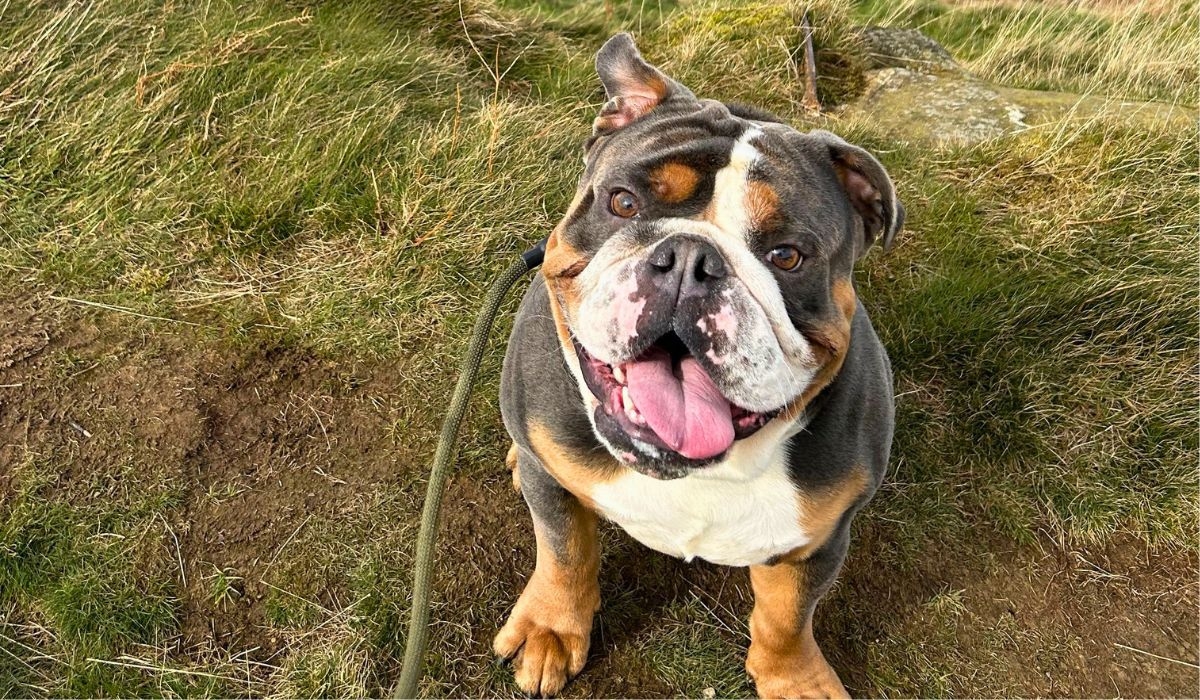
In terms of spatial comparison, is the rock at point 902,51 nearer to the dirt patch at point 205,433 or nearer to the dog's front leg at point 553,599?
the dirt patch at point 205,433

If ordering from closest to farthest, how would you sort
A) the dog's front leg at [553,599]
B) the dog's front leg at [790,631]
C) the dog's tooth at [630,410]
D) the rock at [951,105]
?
the dog's tooth at [630,410] → the dog's front leg at [790,631] → the dog's front leg at [553,599] → the rock at [951,105]

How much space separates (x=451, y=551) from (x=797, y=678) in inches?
54.4

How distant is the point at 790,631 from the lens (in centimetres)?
281

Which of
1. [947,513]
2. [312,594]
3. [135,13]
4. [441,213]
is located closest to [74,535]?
[312,594]

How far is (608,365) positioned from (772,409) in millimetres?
424

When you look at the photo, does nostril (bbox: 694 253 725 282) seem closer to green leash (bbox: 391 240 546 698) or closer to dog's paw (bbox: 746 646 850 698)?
green leash (bbox: 391 240 546 698)

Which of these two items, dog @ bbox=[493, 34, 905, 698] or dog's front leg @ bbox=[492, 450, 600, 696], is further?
dog's front leg @ bbox=[492, 450, 600, 696]

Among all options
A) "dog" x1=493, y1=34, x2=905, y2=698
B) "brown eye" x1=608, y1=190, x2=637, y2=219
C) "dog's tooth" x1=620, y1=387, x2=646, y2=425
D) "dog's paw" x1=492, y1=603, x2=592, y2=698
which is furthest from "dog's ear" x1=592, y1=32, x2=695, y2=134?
"dog's paw" x1=492, y1=603, x2=592, y2=698

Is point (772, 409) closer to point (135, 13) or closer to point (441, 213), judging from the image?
point (441, 213)

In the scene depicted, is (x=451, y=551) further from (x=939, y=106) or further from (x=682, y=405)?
(x=939, y=106)

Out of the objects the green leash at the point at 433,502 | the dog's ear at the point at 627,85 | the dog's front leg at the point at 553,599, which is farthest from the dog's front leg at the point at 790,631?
the dog's ear at the point at 627,85

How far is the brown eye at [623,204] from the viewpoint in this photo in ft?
7.29

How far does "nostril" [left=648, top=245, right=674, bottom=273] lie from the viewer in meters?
1.95

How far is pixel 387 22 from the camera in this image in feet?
17.5
